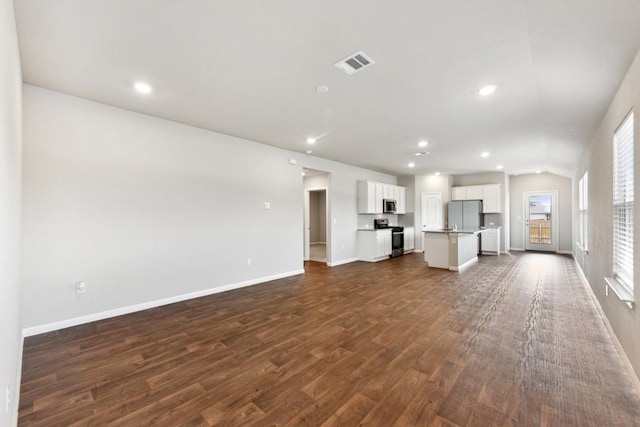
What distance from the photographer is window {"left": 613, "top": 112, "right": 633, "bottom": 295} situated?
2.37 m

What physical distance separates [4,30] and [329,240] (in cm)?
611

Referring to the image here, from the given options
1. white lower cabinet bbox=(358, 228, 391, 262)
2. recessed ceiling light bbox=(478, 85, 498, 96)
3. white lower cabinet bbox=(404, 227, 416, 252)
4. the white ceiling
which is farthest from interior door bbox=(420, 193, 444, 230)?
recessed ceiling light bbox=(478, 85, 498, 96)

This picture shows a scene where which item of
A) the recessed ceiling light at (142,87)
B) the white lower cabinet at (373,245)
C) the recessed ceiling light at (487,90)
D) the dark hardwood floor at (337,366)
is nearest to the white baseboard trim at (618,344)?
the dark hardwood floor at (337,366)

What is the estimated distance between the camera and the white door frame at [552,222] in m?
9.06

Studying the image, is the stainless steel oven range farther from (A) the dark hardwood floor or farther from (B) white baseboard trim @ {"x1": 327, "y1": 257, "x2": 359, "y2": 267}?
(A) the dark hardwood floor

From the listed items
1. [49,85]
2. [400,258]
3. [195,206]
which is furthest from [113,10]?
[400,258]

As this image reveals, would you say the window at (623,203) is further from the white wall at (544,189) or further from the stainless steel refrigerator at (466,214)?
the white wall at (544,189)

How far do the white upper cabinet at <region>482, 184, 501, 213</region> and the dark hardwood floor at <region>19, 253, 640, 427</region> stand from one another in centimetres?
536

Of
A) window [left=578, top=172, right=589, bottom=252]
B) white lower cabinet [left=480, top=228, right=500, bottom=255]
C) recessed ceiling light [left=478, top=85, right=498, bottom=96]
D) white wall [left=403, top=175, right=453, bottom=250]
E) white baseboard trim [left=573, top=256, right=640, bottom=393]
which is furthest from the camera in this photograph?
white wall [left=403, top=175, right=453, bottom=250]

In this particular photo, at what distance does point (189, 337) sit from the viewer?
9.55 ft

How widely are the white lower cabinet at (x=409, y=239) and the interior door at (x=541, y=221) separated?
4.00 m

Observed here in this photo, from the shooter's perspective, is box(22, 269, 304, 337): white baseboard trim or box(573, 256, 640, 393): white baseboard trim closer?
box(573, 256, 640, 393): white baseboard trim

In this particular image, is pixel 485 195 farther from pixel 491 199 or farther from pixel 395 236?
pixel 395 236

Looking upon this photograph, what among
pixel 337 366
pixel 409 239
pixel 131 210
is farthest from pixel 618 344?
pixel 409 239
